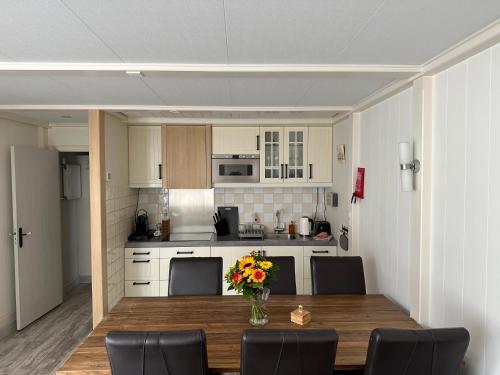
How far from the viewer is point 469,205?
5.40 ft

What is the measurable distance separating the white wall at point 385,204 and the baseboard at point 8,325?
3.65 m

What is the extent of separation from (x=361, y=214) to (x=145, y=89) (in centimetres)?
218

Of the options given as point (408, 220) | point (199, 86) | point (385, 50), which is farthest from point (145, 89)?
point (408, 220)

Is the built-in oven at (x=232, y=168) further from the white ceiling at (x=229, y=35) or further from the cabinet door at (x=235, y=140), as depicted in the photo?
the white ceiling at (x=229, y=35)

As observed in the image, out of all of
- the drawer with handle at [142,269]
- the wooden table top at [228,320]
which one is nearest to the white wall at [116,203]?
the drawer with handle at [142,269]

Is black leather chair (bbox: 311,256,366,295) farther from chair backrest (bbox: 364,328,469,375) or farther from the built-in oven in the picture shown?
the built-in oven

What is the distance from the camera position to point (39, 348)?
10.4 ft

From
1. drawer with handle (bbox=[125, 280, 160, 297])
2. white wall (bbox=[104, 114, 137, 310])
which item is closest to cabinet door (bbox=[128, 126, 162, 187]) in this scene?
white wall (bbox=[104, 114, 137, 310])

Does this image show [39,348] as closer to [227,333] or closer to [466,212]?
[227,333]

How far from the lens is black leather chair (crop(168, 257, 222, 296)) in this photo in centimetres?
255

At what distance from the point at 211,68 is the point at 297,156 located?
2242 millimetres

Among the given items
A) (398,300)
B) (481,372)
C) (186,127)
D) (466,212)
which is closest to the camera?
(481,372)

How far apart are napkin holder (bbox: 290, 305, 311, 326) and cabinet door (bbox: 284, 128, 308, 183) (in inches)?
85.3

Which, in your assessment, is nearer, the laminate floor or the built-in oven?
the laminate floor
